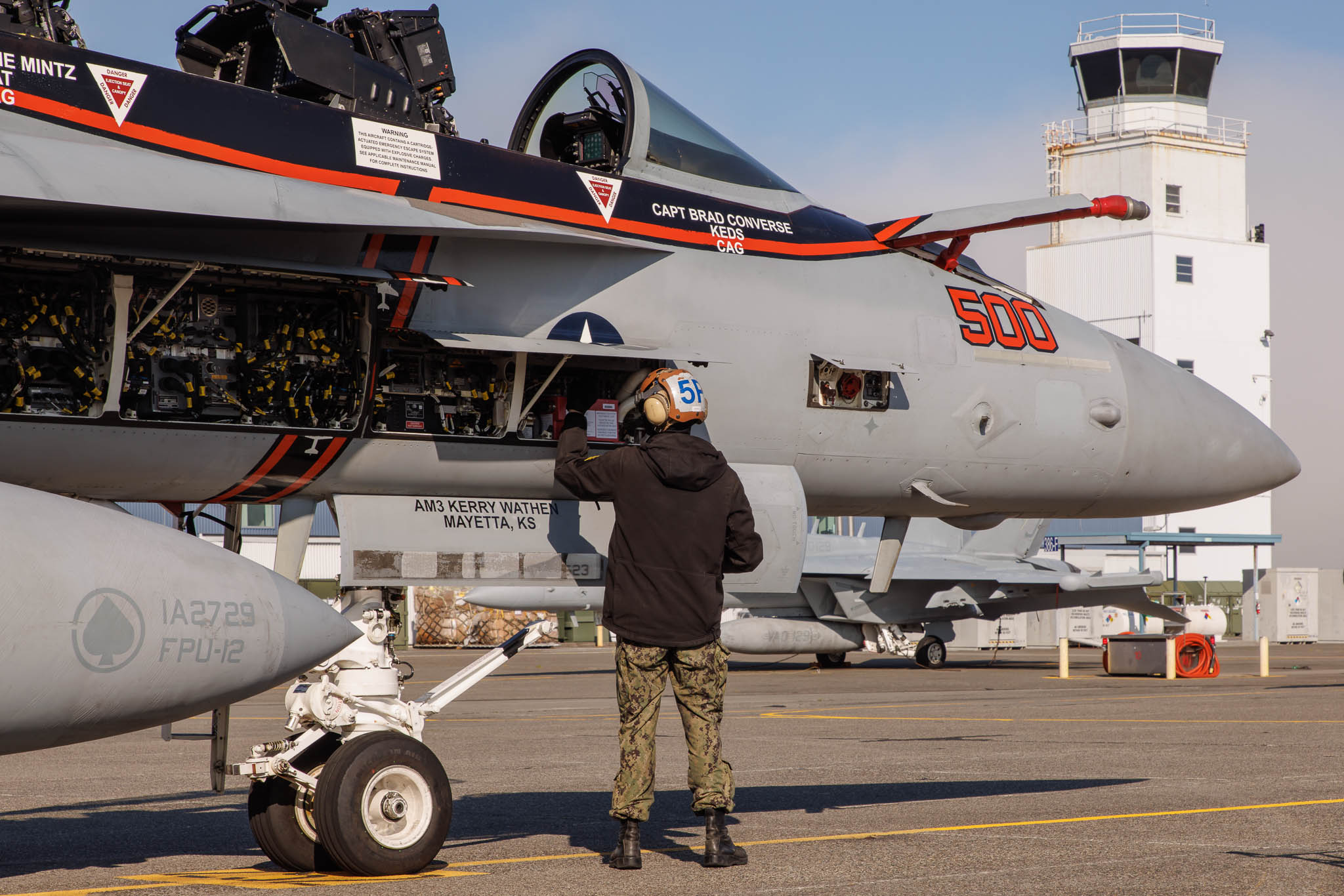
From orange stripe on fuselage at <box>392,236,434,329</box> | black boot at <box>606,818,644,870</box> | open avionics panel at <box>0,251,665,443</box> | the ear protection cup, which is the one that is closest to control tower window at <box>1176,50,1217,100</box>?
open avionics panel at <box>0,251,665,443</box>

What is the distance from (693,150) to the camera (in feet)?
28.0

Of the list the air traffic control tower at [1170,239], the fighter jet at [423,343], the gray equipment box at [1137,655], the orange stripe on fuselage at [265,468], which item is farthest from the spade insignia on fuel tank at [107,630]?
the air traffic control tower at [1170,239]

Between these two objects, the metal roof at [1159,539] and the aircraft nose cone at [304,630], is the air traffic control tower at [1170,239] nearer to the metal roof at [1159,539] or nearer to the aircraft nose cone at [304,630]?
the metal roof at [1159,539]

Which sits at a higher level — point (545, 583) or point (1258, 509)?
point (1258, 509)

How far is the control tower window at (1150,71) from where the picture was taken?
66.0m

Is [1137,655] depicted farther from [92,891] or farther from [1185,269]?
Answer: [1185,269]

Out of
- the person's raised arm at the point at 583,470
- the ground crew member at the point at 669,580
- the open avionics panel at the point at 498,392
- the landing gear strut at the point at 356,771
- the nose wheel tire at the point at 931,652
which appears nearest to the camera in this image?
the landing gear strut at the point at 356,771

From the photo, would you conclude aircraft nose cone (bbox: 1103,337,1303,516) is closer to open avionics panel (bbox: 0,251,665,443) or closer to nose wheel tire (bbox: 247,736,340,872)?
open avionics panel (bbox: 0,251,665,443)

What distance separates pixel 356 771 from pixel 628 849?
1375mm

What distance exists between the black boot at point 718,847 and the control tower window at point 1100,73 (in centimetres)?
6610

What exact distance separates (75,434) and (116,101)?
1.55 metres

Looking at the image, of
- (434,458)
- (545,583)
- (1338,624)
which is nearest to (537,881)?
(545,583)

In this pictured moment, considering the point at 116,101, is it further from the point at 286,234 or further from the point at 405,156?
the point at 405,156

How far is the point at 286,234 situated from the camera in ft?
22.1
